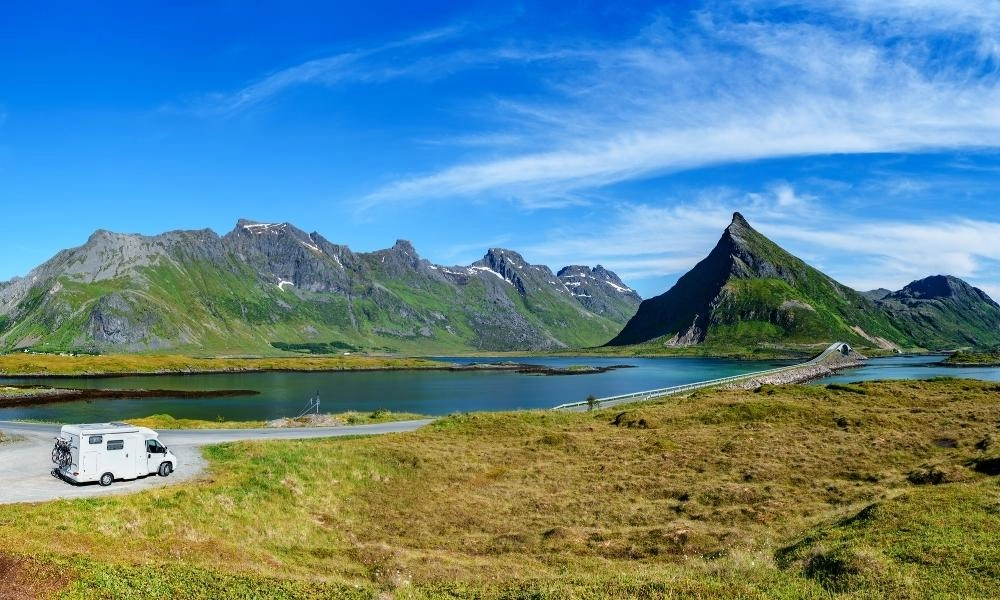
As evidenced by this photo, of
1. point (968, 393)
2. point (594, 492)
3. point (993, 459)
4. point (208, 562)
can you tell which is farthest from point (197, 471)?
point (968, 393)

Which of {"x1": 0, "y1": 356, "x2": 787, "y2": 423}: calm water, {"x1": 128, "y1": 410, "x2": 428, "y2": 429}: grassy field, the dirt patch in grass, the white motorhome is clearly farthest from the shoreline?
the dirt patch in grass

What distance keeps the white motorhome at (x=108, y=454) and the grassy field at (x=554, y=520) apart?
12.7 ft

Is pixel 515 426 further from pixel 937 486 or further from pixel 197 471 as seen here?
pixel 937 486

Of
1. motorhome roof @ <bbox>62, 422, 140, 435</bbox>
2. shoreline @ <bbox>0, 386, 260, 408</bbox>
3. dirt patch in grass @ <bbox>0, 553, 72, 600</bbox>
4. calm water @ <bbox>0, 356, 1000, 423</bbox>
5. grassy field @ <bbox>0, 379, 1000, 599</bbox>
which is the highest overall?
motorhome roof @ <bbox>62, 422, 140, 435</bbox>

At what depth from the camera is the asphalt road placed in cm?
3125

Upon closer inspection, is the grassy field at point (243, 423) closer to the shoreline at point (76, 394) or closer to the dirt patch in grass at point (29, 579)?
the dirt patch in grass at point (29, 579)

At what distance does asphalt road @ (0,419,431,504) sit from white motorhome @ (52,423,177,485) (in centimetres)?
54

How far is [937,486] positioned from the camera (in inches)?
1264

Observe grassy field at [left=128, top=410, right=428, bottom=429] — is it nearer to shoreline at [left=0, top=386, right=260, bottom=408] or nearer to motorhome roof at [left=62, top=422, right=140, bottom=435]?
motorhome roof at [left=62, top=422, right=140, bottom=435]

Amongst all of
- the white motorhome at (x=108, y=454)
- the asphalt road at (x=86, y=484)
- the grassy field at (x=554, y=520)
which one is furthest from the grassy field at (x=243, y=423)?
the white motorhome at (x=108, y=454)

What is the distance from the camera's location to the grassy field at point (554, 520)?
19.1 metres

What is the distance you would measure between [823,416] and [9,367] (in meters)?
210

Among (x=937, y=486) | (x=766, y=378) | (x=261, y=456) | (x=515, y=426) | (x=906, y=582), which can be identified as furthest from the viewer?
(x=766, y=378)

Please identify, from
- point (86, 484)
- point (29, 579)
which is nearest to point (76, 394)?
point (86, 484)
